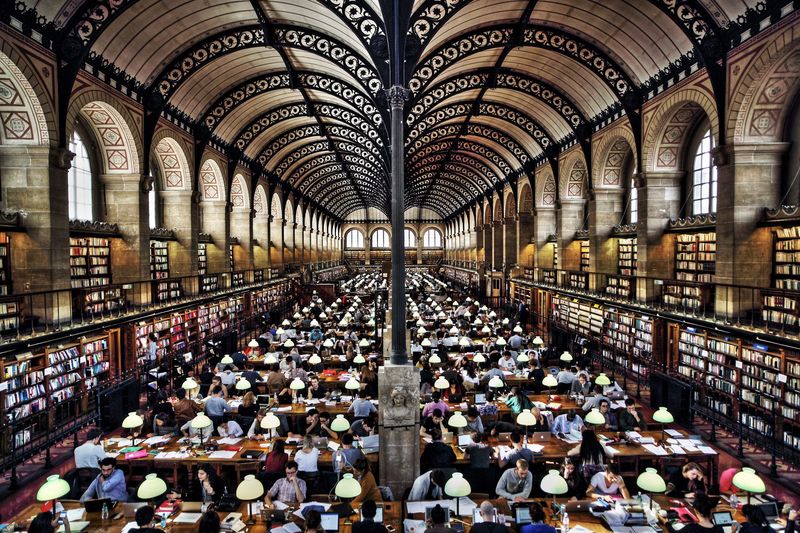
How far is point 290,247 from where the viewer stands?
39.3 metres

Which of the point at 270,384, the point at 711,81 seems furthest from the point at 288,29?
the point at 711,81

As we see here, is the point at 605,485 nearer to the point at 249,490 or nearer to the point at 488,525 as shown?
the point at 488,525

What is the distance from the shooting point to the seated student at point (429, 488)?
20.3 feet

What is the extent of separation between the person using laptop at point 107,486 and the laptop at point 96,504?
15.2 inches

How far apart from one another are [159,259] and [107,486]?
14.8 meters

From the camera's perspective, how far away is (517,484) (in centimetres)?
638

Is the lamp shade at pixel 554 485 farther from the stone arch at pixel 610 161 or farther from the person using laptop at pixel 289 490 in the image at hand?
the stone arch at pixel 610 161

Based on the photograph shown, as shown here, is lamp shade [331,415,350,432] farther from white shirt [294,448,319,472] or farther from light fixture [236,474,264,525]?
light fixture [236,474,264,525]

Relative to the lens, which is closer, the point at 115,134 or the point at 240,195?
the point at 115,134

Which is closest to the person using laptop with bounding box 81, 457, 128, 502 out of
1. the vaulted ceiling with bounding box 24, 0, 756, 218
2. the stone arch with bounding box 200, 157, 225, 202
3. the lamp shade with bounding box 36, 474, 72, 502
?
the lamp shade with bounding box 36, 474, 72, 502

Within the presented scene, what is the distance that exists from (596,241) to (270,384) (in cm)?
1430

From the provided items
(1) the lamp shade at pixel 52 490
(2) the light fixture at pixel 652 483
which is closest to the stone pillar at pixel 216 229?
(1) the lamp shade at pixel 52 490

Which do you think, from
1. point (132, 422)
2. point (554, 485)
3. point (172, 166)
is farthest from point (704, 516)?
point (172, 166)

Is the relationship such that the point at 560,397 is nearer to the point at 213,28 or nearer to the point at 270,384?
the point at 270,384
